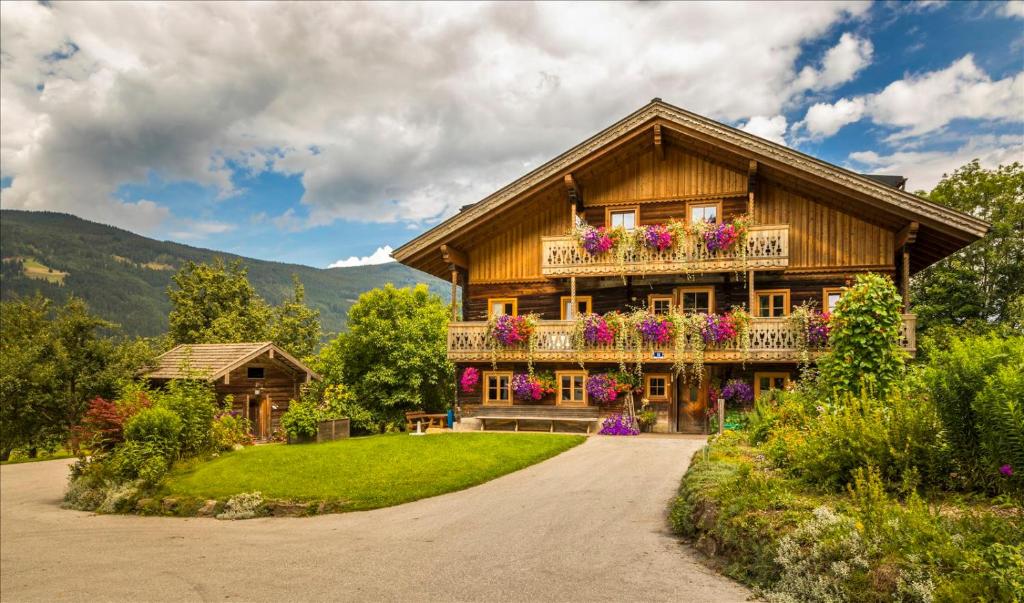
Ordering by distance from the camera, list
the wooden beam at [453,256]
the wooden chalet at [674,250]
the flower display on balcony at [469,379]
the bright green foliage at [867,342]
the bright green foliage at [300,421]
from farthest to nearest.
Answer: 1. the wooden beam at [453,256]
2. the flower display on balcony at [469,379]
3. the bright green foliage at [300,421]
4. the wooden chalet at [674,250]
5. the bright green foliage at [867,342]

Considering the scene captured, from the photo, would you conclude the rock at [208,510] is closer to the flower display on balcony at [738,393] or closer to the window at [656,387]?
the window at [656,387]

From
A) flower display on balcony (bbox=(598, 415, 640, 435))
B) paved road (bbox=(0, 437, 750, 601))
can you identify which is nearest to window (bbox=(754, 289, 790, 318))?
flower display on balcony (bbox=(598, 415, 640, 435))

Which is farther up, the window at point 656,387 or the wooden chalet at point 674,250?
the wooden chalet at point 674,250

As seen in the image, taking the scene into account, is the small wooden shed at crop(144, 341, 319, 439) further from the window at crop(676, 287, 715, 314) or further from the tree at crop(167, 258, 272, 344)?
the window at crop(676, 287, 715, 314)

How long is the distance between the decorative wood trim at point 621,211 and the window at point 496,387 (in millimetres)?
7611

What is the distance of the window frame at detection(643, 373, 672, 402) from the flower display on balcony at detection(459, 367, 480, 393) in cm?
692

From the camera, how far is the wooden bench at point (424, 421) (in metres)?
27.3

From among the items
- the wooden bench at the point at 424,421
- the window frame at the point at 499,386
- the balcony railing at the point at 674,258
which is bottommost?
the wooden bench at the point at 424,421

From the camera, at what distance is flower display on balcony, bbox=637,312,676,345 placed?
2295cm

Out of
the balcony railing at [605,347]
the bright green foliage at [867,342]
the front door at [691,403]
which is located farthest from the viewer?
the front door at [691,403]

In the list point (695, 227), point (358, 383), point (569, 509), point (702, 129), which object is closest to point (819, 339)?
point (695, 227)

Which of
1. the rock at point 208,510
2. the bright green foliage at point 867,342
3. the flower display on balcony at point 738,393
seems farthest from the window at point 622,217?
the rock at point 208,510

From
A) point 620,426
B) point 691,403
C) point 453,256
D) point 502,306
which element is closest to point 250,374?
point 453,256

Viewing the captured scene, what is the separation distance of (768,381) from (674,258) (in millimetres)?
5691
